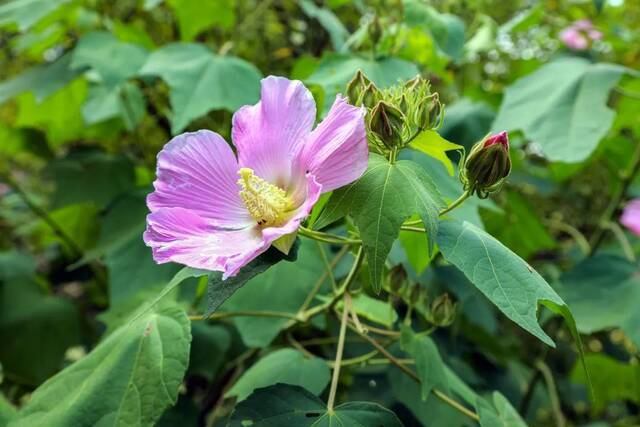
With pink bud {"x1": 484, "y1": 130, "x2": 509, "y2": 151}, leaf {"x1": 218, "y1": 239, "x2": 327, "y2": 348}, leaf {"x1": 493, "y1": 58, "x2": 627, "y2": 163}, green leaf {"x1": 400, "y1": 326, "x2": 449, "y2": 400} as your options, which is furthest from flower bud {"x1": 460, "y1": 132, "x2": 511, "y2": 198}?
leaf {"x1": 493, "y1": 58, "x2": 627, "y2": 163}

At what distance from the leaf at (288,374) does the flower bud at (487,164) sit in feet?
1.08

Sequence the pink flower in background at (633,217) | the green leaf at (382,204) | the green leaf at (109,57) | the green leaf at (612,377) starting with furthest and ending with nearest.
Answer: the green leaf at (612,377)
the pink flower in background at (633,217)
the green leaf at (109,57)
the green leaf at (382,204)

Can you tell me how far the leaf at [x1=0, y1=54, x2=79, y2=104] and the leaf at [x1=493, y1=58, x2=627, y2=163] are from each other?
93cm

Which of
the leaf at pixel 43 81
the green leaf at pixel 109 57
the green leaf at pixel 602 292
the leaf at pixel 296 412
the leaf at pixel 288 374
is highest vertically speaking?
the green leaf at pixel 109 57

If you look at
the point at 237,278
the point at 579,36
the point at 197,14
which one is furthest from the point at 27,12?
the point at 579,36

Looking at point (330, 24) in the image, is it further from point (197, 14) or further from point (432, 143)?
point (432, 143)

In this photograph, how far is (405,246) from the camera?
0.79 meters

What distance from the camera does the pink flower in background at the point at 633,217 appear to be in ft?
4.74

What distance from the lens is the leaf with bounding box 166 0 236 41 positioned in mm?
1480

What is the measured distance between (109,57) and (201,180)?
723 mm

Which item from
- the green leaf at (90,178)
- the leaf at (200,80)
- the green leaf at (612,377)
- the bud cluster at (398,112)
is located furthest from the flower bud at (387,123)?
the green leaf at (612,377)

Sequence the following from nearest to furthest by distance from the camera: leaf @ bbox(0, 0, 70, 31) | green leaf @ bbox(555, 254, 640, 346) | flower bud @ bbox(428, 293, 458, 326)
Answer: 1. flower bud @ bbox(428, 293, 458, 326)
2. green leaf @ bbox(555, 254, 640, 346)
3. leaf @ bbox(0, 0, 70, 31)

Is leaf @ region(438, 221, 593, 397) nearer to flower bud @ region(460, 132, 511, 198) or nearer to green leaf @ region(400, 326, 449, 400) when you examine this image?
flower bud @ region(460, 132, 511, 198)

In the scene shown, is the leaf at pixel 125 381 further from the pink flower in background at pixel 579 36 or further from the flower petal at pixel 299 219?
the pink flower in background at pixel 579 36
